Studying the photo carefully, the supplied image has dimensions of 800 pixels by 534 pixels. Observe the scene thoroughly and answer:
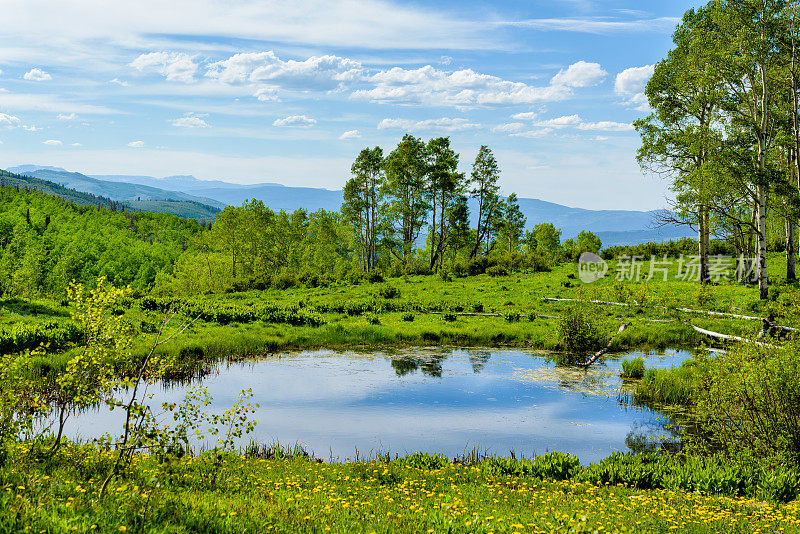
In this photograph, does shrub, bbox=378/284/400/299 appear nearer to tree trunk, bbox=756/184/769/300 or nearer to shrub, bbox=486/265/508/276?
shrub, bbox=486/265/508/276

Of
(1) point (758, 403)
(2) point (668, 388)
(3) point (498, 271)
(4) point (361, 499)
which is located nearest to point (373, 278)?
(3) point (498, 271)

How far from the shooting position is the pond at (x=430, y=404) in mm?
15414

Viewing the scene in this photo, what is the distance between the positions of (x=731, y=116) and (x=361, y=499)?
134 feet

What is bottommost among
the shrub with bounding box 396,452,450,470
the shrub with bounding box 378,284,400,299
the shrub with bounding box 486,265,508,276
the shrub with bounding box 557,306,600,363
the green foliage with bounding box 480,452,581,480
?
the shrub with bounding box 396,452,450,470

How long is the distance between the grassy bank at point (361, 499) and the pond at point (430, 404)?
9.35 ft

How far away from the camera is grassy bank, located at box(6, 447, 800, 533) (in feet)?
24.2

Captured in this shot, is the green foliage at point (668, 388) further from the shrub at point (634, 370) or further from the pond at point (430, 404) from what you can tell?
the shrub at point (634, 370)

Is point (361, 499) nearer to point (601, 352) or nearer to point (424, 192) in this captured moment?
point (601, 352)

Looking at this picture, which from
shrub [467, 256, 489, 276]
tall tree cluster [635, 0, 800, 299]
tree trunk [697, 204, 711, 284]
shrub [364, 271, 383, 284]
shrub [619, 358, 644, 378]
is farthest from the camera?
shrub [467, 256, 489, 276]

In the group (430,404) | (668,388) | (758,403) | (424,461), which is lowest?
(430,404)

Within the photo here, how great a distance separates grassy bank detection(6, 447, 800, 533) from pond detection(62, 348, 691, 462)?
112 inches

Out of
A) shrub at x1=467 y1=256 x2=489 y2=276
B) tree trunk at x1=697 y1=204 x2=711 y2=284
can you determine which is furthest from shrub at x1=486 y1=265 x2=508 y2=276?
tree trunk at x1=697 y1=204 x2=711 y2=284

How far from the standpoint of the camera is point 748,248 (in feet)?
147

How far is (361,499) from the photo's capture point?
9414 mm
